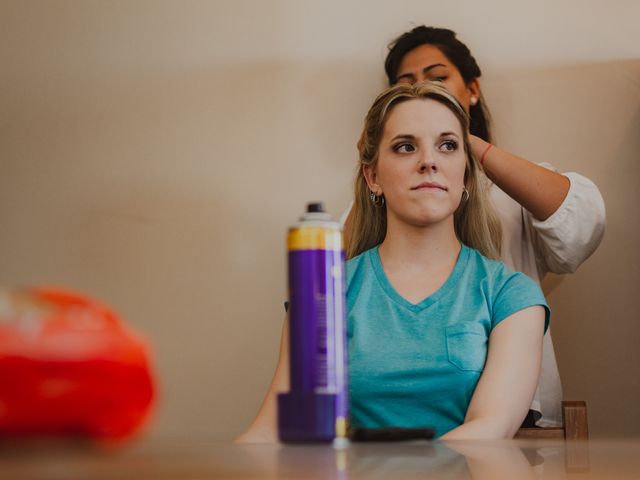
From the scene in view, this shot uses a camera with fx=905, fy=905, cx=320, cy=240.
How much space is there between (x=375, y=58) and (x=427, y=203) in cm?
107

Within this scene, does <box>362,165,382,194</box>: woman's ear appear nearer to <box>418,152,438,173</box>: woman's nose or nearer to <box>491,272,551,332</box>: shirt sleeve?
<box>418,152,438,173</box>: woman's nose

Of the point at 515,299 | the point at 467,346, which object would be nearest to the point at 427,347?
the point at 467,346

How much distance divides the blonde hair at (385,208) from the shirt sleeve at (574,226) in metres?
0.28

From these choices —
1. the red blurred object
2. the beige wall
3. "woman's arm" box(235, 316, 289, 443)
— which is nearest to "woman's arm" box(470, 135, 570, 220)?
the beige wall

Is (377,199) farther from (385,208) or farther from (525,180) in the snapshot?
(525,180)

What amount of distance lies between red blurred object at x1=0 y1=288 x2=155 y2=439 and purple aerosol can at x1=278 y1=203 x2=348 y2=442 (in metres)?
0.24

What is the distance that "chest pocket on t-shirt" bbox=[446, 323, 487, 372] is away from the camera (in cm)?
142

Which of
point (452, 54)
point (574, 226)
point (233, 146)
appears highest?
point (452, 54)

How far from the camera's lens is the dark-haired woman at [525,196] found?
1.99 meters

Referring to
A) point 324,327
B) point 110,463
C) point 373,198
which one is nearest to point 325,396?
point 324,327

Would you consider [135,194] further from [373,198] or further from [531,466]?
[531,466]

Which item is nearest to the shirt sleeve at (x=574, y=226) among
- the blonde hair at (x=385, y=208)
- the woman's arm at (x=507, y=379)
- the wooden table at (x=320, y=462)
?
the blonde hair at (x=385, y=208)

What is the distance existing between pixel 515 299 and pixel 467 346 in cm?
12

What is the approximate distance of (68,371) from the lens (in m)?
0.42
